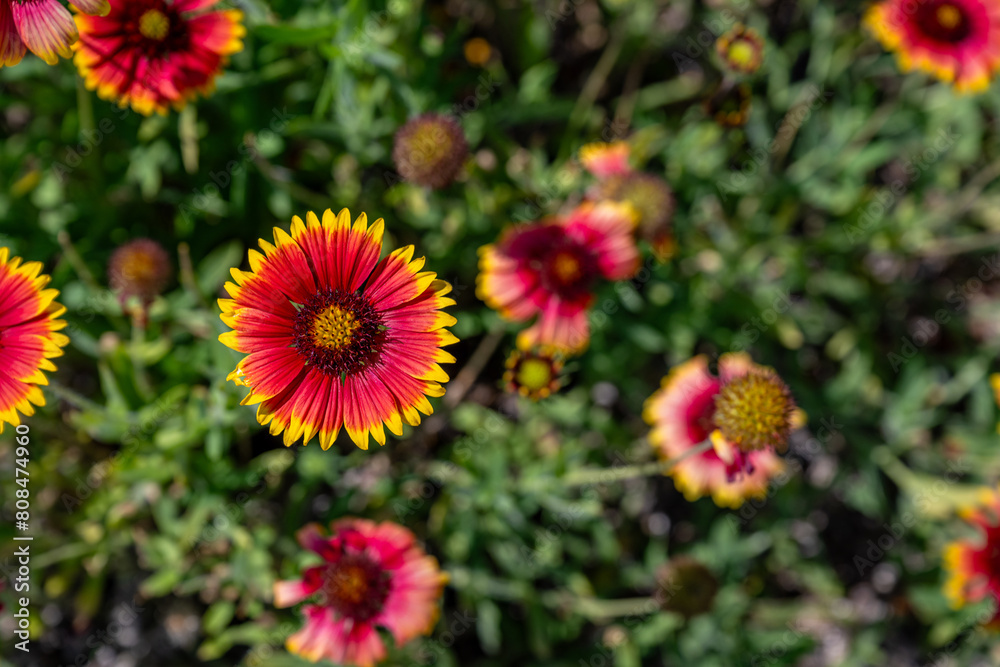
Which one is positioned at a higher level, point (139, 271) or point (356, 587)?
point (139, 271)

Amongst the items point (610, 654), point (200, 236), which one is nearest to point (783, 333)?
point (610, 654)

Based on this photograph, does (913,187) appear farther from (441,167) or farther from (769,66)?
(441,167)

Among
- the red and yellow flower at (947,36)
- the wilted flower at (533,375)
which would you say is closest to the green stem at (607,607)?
the wilted flower at (533,375)

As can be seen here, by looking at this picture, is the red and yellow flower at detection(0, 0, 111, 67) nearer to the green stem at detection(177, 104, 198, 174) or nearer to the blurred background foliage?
the blurred background foliage

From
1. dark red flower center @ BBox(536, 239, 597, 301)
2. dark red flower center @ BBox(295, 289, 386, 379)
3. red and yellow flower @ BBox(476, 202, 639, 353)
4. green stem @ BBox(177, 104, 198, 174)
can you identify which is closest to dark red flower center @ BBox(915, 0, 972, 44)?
red and yellow flower @ BBox(476, 202, 639, 353)

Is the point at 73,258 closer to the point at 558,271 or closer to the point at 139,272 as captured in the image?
the point at 139,272

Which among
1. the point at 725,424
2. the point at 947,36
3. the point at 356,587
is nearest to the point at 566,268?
the point at 725,424
